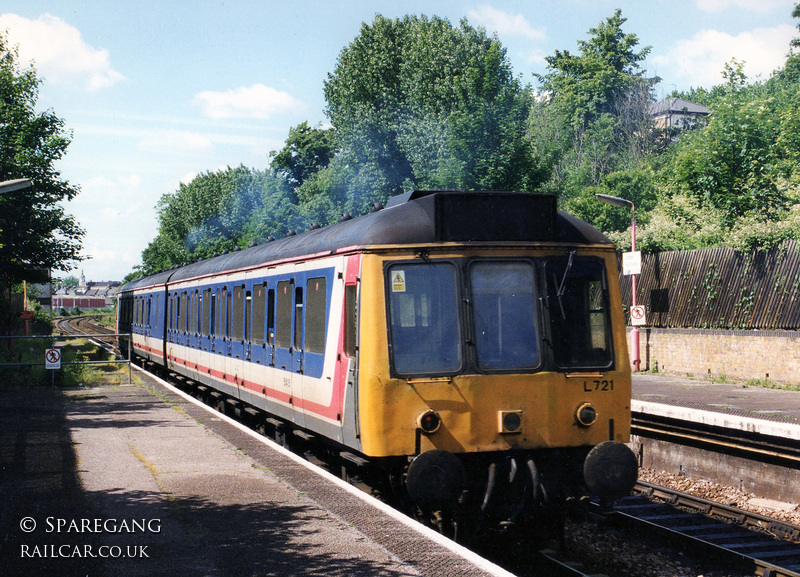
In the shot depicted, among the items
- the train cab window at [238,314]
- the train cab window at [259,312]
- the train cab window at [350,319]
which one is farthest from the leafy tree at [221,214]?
the train cab window at [350,319]

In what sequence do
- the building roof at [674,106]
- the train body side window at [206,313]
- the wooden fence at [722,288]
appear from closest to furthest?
1. the train body side window at [206,313]
2. the wooden fence at [722,288]
3. the building roof at [674,106]

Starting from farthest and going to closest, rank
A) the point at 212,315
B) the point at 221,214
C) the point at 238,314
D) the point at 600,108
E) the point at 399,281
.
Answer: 1. the point at 600,108
2. the point at 221,214
3. the point at 212,315
4. the point at 238,314
5. the point at 399,281

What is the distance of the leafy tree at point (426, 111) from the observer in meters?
28.2

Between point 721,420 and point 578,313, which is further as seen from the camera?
point 721,420

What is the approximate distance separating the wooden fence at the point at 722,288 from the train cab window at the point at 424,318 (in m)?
13.4

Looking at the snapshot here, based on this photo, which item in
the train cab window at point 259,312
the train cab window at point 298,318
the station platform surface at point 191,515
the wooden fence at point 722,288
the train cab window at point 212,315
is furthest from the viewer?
the wooden fence at point 722,288

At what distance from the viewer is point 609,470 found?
295 inches

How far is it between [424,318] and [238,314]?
677 cm

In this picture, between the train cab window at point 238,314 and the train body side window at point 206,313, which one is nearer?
the train cab window at point 238,314

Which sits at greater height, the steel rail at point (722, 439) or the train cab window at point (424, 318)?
the train cab window at point (424, 318)

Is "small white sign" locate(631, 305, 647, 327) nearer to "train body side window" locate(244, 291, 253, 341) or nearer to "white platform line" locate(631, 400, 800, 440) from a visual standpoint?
"white platform line" locate(631, 400, 800, 440)

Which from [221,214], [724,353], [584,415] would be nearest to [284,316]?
[584,415]

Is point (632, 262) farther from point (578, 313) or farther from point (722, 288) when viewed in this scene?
point (578, 313)

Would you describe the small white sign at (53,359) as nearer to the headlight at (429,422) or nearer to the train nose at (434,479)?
the headlight at (429,422)
